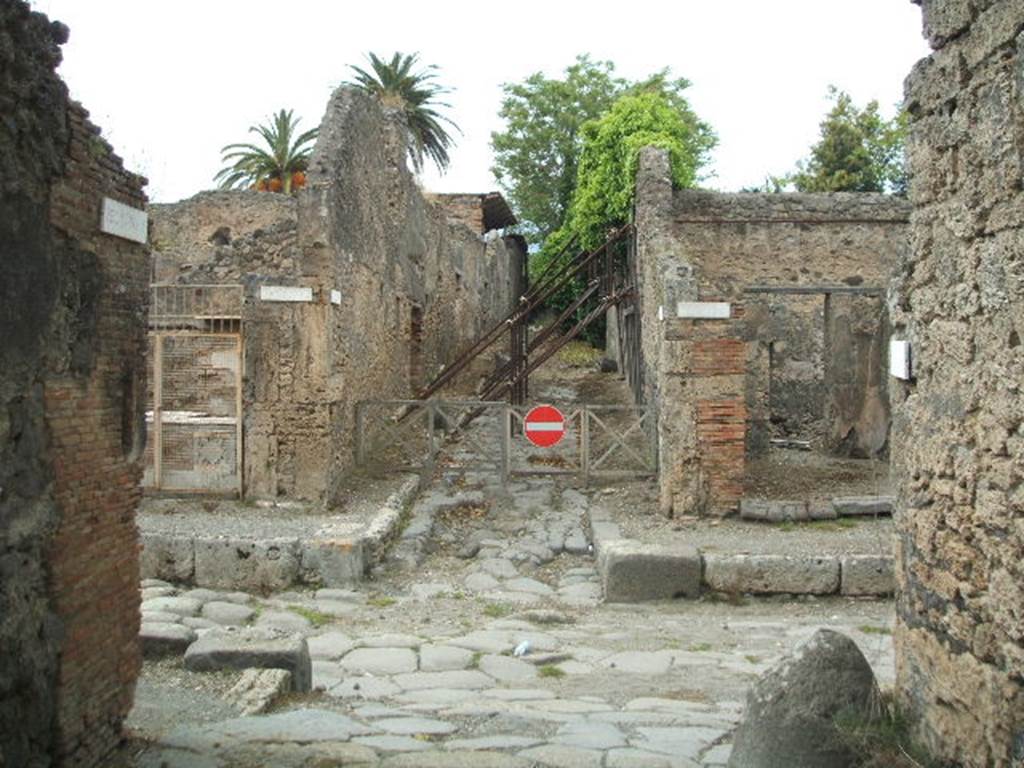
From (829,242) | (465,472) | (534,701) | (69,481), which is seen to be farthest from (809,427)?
(69,481)

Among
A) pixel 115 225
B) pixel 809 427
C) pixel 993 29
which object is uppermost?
pixel 993 29

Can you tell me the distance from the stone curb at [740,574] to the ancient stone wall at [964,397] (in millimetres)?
4656

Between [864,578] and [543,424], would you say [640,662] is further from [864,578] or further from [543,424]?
[543,424]

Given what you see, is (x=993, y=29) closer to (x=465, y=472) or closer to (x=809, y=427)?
(x=465, y=472)

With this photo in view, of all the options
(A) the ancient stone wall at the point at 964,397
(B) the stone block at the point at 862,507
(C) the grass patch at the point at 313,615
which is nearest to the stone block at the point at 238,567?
(C) the grass patch at the point at 313,615

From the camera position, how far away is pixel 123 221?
4.85 m

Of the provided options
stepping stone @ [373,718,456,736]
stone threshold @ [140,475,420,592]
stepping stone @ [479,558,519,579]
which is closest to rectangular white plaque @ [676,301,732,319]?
stepping stone @ [479,558,519,579]

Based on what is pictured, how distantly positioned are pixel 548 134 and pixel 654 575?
31.0 metres

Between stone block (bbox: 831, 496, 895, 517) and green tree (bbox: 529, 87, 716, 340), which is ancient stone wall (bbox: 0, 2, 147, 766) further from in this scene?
green tree (bbox: 529, 87, 716, 340)

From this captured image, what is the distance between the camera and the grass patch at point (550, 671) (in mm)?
7203

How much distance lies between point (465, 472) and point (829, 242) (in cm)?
639

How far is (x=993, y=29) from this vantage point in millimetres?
3857

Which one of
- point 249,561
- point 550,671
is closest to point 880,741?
point 550,671

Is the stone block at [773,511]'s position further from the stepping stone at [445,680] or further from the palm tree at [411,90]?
the palm tree at [411,90]
